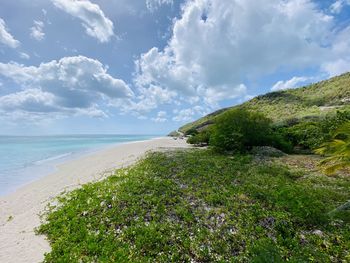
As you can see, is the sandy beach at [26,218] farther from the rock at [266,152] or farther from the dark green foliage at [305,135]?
the dark green foliage at [305,135]

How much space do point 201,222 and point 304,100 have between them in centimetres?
5801

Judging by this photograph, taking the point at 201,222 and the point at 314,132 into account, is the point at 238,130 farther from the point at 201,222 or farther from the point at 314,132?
the point at 201,222

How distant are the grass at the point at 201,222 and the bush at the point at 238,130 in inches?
304

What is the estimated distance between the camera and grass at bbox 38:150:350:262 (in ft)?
16.9

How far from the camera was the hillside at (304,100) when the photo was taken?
4340 centimetres

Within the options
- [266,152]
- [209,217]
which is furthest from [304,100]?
[209,217]

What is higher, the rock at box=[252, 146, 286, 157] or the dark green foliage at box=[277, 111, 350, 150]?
the dark green foliage at box=[277, 111, 350, 150]

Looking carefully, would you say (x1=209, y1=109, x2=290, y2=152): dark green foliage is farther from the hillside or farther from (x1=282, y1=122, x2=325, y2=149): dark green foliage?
the hillside

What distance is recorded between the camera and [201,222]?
6.50 meters

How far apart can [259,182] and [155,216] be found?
545cm

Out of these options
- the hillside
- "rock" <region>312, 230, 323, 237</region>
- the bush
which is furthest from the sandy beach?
the hillside

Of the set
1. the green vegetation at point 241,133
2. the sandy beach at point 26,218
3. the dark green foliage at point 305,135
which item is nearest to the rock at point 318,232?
the sandy beach at point 26,218

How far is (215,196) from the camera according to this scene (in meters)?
8.25

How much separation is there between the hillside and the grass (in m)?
33.1
